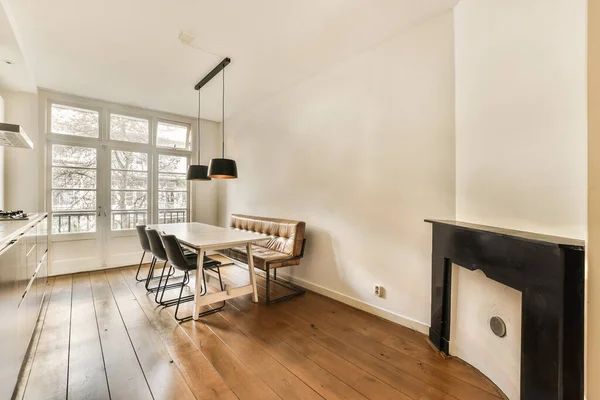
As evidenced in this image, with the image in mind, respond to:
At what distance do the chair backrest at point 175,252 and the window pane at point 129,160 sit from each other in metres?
2.65

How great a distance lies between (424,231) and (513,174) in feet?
2.86

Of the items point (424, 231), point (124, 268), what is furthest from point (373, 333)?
point (124, 268)

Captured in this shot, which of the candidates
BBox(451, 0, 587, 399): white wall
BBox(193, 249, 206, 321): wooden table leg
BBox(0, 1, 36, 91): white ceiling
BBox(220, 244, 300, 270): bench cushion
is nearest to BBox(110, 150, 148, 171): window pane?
BBox(0, 1, 36, 91): white ceiling

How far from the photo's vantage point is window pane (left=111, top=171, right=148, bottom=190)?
457 cm

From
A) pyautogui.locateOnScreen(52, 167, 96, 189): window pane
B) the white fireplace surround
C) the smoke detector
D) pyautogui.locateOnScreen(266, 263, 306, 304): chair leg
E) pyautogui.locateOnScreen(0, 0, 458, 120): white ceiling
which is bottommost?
pyautogui.locateOnScreen(266, 263, 306, 304): chair leg

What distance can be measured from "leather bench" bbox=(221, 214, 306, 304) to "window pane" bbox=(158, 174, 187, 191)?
216 centimetres

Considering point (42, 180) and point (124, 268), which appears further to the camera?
point (124, 268)

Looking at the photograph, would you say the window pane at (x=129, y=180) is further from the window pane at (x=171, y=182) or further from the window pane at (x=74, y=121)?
the window pane at (x=74, y=121)

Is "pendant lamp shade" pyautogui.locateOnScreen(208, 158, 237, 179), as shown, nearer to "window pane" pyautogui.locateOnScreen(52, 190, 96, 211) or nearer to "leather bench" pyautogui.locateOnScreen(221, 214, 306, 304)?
"leather bench" pyautogui.locateOnScreen(221, 214, 306, 304)

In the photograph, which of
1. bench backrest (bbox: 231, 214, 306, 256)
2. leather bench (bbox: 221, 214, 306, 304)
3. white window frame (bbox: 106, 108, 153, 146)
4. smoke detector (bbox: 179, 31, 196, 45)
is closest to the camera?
smoke detector (bbox: 179, 31, 196, 45)

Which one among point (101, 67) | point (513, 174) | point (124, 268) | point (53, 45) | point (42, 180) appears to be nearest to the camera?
point (513, 174)

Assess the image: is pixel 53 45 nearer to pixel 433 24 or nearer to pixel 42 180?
pixel 42 180

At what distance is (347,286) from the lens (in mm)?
3062

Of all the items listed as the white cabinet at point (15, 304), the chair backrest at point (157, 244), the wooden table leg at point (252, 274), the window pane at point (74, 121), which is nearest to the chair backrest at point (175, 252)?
the chair backrest at point (157, 244)
